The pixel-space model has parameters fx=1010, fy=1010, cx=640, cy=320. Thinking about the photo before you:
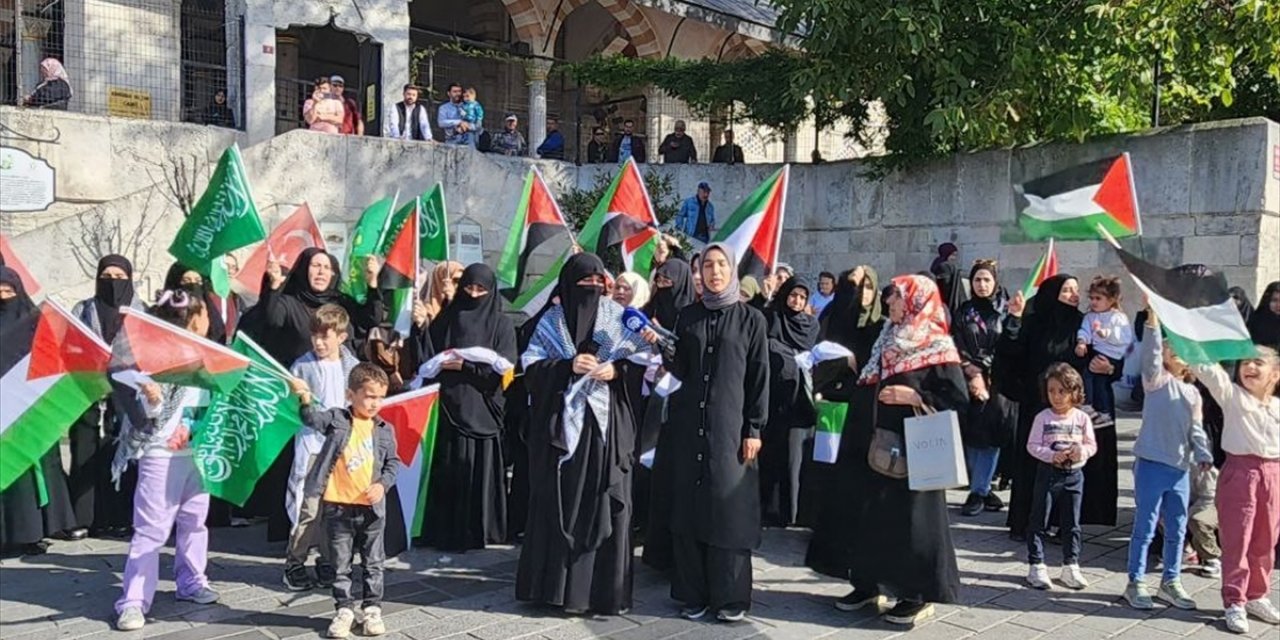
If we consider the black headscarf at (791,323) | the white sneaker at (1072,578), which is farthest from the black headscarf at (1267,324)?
the black headscarf at (791,323)

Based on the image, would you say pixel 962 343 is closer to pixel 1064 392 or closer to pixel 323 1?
pixel 1064 392

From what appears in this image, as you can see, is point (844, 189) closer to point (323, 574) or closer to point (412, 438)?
point (412, 438)

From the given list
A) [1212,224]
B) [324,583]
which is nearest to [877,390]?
[324,583]

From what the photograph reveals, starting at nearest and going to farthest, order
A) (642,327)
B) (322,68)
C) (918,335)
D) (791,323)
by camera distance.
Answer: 1. (918,335)
2. (642,327)
3. (791,323)
4. (322,68)

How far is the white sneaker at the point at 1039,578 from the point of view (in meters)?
5.47

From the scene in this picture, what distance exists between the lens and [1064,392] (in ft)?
17.8

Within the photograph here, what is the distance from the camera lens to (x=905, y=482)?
474 cm

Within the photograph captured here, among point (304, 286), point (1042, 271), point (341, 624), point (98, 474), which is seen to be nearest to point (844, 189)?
point (1042, 271)

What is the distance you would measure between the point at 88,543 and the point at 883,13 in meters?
8.90

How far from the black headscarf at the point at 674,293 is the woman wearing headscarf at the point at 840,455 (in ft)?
2.94

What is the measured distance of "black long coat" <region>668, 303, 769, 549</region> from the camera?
4.84 m

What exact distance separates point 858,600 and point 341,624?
250 cm

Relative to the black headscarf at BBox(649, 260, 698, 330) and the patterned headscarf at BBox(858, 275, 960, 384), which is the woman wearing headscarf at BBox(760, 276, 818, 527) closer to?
the black headscarf at BBox(649, 260, 698, 330)


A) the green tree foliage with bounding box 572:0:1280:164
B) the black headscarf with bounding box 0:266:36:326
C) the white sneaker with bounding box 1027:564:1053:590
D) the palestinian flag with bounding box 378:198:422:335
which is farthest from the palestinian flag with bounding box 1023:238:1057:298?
the black headscarf with bounding box 0:266:36:326
